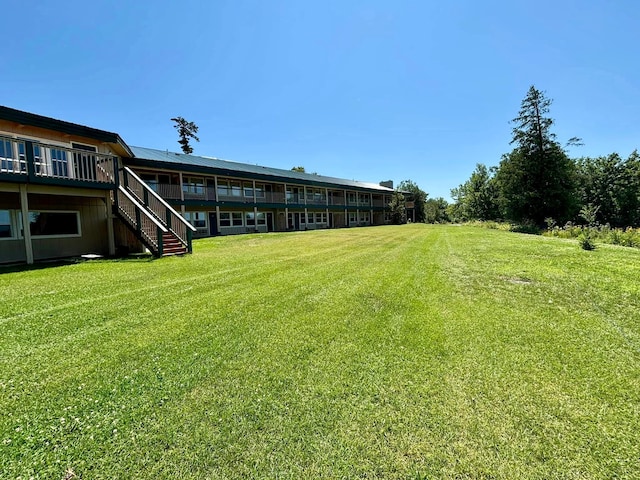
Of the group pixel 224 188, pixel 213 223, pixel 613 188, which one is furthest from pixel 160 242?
pixel 613 188

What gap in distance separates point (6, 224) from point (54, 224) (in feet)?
4.10

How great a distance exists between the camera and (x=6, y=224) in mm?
9773

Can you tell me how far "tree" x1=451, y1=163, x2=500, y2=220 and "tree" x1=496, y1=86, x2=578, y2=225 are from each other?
2369cm

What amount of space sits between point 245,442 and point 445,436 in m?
1.54

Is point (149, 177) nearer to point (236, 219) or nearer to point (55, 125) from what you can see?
point (236, 219)

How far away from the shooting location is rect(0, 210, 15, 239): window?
9.69 meters

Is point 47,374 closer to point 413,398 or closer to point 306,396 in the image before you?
point 306,396

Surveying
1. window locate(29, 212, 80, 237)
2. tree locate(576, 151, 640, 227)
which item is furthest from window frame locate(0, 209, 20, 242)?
tree locate(576, 151, 640, 227)

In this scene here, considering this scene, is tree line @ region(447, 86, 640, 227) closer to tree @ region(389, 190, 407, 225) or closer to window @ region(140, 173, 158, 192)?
tree @ region(389, 190, 407, 225)

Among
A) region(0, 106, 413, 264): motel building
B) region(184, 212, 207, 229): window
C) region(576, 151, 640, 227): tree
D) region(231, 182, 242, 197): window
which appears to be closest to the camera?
region(0, 106, 413, 264): motel building

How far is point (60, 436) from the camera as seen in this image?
2.16m

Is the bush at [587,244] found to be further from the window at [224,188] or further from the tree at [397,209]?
the tree at [397,209]

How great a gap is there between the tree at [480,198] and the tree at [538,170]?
23693 mm

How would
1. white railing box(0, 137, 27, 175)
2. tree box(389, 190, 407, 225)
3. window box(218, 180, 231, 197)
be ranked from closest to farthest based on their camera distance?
white railing box(0, 137, 27, 175)
window box(218, 180, 231, 197)
tree box(389, 190, 407, 225)
